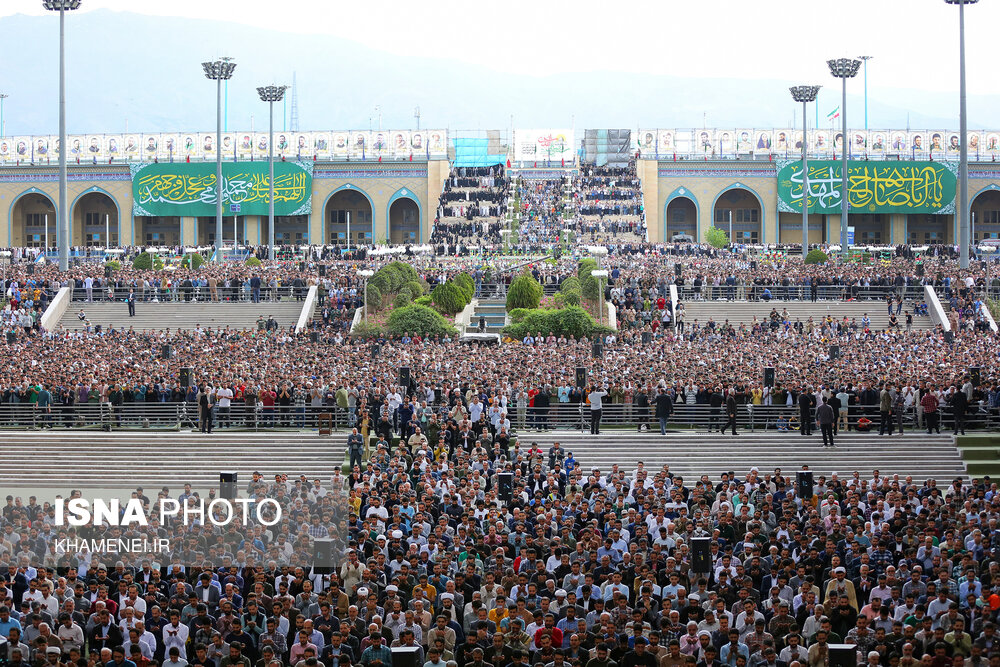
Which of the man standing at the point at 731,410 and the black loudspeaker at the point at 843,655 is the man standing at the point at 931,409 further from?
the black loudspeaker at the point at 843,655

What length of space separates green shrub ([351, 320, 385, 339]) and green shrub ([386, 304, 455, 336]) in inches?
11.0

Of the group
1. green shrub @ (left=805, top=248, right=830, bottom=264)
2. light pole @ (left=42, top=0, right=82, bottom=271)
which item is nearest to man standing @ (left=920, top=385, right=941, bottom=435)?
green shrub @ (left=805, top=248, right=830, bottom=264)

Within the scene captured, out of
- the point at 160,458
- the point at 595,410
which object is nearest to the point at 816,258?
the point at 595,410

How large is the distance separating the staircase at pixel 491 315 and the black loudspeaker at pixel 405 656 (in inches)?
968

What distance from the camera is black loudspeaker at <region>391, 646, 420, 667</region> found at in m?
10.3

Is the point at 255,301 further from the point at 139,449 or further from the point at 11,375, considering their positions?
the point at 139,449

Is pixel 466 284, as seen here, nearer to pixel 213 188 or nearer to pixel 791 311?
pixel 791 311

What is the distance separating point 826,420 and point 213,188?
49481 millimetres

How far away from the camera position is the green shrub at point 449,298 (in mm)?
37625

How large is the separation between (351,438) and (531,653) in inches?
414

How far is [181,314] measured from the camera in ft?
122

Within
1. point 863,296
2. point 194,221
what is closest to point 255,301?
point 863,296

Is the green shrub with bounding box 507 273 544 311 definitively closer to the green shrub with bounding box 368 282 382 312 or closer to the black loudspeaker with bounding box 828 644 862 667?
the green shrub with bounding box 368 282 382 312

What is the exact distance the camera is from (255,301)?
126 feet
